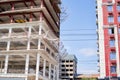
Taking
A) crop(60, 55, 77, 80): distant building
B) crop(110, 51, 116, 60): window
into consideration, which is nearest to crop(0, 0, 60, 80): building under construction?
crop(110, 51, 116, 60): window

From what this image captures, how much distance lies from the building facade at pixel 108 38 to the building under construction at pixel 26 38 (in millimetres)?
11299

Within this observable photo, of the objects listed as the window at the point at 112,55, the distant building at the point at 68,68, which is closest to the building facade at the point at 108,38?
the window at the point at 112,55

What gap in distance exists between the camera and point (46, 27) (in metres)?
45.2

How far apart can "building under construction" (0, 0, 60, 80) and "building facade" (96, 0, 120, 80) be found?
11.3 m

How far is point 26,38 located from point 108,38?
73.7 feet

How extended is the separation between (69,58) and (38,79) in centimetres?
8349

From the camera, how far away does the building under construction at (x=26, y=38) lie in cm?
4075

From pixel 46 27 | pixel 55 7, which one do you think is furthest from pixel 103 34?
pixel 46 27

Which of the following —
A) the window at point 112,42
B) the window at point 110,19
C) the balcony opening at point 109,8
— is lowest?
the window at point 112,42

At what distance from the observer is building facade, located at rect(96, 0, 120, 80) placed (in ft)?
178

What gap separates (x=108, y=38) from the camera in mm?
56344

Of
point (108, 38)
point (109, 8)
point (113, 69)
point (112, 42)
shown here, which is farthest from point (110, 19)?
point (113, 69)

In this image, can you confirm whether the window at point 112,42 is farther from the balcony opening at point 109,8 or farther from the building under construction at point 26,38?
the building under construction at point 26,38

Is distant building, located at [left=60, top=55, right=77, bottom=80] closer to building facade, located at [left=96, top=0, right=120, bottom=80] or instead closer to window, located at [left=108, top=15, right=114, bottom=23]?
building facade, located at [left=96, top=0, right=120, bottom=80]
